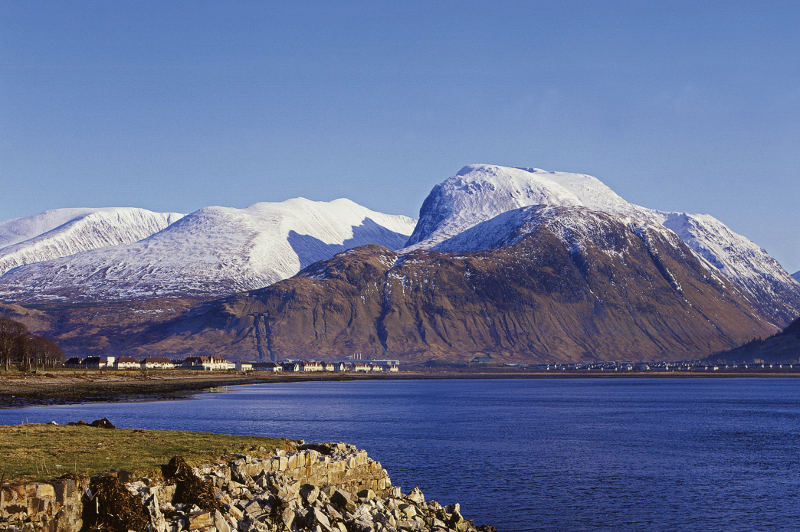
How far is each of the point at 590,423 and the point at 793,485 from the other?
53270mm

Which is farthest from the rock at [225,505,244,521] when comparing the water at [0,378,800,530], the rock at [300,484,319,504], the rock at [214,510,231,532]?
the water at [0,378,800,530]

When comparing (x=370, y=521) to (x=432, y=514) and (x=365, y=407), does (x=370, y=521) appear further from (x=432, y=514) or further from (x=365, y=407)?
(x=365, y=407)

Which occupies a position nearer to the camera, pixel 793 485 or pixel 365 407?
pixel 793 485

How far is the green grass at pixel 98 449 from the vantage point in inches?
1155

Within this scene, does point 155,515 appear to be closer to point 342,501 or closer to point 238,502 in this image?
point 238,502

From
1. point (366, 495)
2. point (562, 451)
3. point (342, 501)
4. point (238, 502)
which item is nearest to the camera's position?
point (238, 502)

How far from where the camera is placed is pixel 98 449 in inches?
1383

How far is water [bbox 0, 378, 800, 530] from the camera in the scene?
164ft

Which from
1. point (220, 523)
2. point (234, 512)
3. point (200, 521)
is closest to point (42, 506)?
point (200, 521)

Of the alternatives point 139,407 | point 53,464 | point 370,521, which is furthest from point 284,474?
point 139,407

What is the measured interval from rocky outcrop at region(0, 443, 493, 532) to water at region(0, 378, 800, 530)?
33.7 feet

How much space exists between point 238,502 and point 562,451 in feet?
177

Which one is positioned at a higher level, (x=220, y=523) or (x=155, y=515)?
(x=155, y=515)

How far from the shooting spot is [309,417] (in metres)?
116
